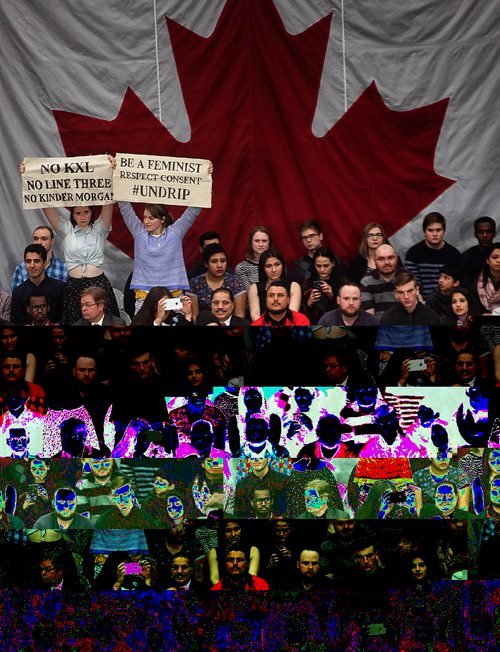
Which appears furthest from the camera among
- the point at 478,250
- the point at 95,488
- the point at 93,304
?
the point at 95,488

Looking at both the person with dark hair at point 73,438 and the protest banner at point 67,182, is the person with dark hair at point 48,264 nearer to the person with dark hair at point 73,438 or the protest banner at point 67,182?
the protest banner at point 67,182

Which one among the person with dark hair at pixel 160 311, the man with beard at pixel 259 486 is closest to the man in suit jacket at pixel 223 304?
the person with dark hair at pixel 160 311

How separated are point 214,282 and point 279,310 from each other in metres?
0.33

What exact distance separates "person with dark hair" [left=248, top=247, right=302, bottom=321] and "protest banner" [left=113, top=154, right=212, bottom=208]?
1.21 ft

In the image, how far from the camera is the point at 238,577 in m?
5.00

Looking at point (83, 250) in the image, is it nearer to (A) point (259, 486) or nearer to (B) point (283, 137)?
(B) point (283, 137)

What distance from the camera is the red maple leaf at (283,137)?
15.9 ft

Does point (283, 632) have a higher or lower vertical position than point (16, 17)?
lower

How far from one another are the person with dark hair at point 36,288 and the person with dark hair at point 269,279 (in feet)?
2.94

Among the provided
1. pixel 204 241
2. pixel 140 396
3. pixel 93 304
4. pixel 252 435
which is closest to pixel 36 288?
pixel 93 304

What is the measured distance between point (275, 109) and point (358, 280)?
87 cm

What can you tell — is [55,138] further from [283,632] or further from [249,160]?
[283,632]

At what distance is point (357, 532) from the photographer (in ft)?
16.3

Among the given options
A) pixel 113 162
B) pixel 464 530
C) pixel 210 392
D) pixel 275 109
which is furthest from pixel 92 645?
pixel 275 109
